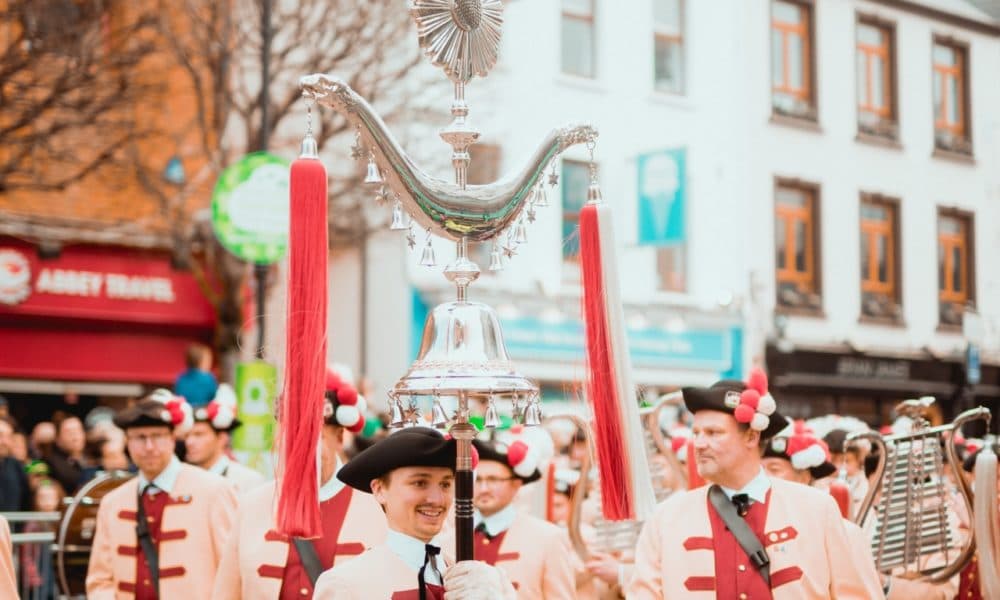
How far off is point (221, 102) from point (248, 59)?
2.14 metres

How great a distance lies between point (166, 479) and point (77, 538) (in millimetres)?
1984

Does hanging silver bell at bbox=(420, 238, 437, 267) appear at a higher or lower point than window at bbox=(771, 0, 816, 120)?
lower

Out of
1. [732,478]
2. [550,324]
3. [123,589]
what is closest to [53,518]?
[123,589]

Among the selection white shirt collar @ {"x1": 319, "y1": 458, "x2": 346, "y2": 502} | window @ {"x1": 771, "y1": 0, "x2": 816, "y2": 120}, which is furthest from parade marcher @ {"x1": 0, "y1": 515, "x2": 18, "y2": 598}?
window @ {"x1": 771, "y1": 0, "x2": 816, "y2": 120}

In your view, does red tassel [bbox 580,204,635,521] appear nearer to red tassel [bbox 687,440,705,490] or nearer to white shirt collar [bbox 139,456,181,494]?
red tassel [bbox 687,440,705,490]

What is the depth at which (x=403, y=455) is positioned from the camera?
16.2 feet

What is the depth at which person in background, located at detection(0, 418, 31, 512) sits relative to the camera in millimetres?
12526

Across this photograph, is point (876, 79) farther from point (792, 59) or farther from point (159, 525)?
point (159, 525)

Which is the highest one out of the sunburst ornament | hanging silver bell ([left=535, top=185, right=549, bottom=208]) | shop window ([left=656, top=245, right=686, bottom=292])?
shop window ([left=656, top=245, right=686, bottom=292])

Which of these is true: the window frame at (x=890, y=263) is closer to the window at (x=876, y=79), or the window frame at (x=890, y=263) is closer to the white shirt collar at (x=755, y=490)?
the window at (x=876, y=79)

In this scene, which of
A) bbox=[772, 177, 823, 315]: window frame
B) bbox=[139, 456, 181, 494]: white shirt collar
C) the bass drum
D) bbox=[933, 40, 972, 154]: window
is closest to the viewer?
bbox=[139, 456, 181, 494]: white shirt collar

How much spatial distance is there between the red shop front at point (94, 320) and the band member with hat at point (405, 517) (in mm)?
15316

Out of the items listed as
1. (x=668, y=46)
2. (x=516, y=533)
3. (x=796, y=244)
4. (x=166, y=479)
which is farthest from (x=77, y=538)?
(x=796, y=244)

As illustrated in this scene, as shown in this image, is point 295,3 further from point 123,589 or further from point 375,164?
point 375,164
